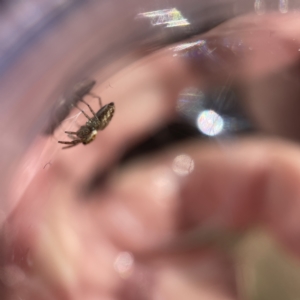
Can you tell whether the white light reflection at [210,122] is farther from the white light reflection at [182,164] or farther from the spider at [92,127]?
the spider at [92,127]

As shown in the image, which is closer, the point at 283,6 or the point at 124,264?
the point at 283,6

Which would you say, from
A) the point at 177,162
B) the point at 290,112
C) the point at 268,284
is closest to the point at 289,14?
the point at 290,112

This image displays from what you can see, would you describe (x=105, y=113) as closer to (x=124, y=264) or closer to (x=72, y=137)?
(x=72, y=137)

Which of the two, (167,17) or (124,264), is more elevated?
(167,17)

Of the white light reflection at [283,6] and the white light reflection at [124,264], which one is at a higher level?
the white light reflection at [283,6]

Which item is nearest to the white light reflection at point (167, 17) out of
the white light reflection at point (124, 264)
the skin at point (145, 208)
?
the skin at point (145, 208)

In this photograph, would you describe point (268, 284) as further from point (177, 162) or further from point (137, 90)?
point (137, 90)

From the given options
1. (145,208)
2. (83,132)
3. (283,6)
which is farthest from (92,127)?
(283,6)
